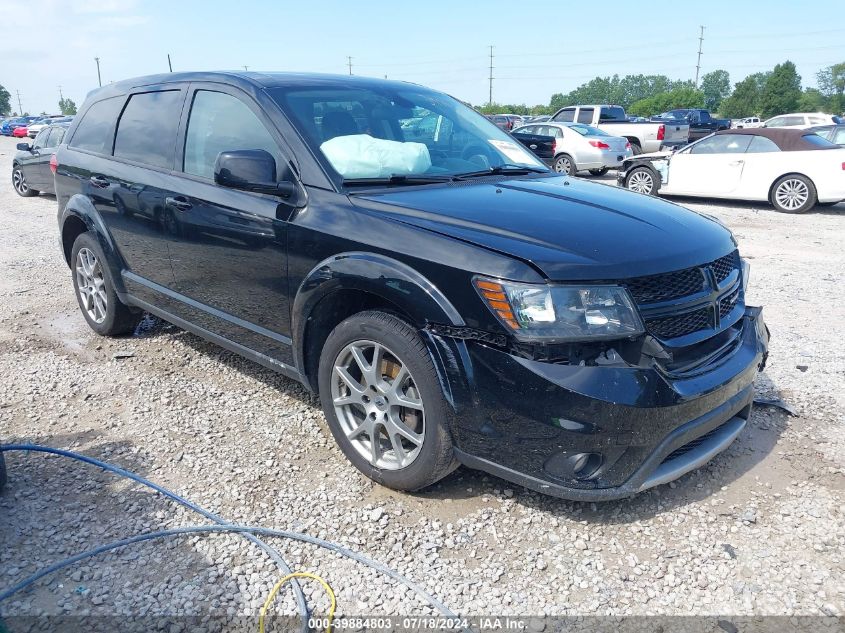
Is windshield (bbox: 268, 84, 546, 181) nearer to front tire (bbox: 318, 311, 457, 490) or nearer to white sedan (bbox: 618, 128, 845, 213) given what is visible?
front tire (bbox: 318, 311, 457, 490)

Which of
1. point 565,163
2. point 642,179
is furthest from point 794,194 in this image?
point 565,163

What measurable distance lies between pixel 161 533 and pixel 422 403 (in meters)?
1.23

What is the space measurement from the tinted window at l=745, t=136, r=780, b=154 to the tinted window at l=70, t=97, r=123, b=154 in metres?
11.1

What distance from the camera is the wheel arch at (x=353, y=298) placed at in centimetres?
270

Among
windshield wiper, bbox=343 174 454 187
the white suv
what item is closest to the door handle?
windshield wiper, bbox=343 174 454 187

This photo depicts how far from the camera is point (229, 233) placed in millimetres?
3588

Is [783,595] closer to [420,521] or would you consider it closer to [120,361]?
[420,521]

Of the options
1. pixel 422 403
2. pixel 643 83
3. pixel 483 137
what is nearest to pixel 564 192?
pixel 483 137

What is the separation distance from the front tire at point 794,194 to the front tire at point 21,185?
600 inches

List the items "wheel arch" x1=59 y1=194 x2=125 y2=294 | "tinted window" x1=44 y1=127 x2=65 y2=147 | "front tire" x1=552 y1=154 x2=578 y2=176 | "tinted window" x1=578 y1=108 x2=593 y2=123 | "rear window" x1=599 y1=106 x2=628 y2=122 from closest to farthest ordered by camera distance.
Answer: "wheel arch" x1=59 y1=194 x2=125 y2=294
"tinted window" x1=44 y1=127 x2=65 y2=147
"front tire" x1=552 y1=154 x2=578 y2=176
"tinted window" x1=578 y1=108 x2=593 y2=123
"rear window" x1=599 y1=106 x2=628 y2=122

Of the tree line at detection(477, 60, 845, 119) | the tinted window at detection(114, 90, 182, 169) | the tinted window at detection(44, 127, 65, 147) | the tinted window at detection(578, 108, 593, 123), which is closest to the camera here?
the tinted window at detection(114, 90, 182, 169)

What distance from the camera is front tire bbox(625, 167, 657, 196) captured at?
527 inches

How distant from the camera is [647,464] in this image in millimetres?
2609

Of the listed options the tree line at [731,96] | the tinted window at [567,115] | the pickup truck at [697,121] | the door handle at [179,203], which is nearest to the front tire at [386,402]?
the door handle at [179,203]
